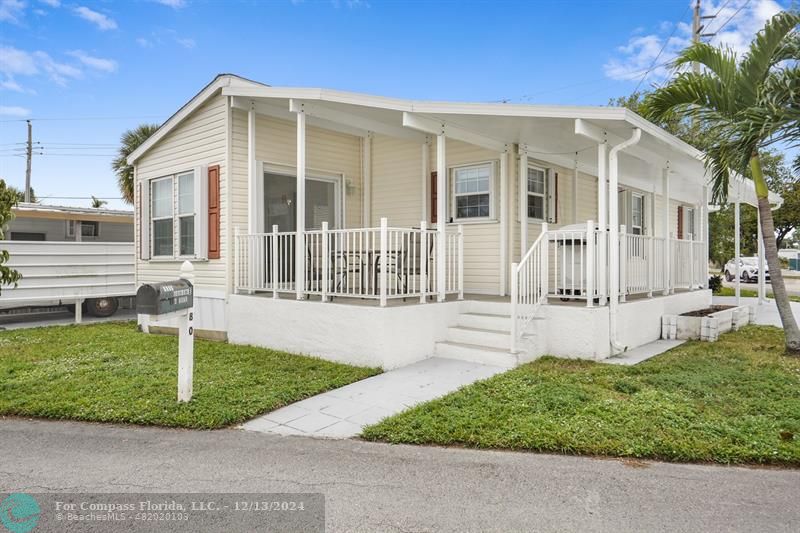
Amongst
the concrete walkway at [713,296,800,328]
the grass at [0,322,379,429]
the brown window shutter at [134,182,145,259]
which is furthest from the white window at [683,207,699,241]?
the brown window shutter at [134,182,145,259]

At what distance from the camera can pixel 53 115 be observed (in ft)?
101

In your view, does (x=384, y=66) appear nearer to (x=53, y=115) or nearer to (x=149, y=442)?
(x=149, y=442)

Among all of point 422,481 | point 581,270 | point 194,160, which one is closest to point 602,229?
point 581,270

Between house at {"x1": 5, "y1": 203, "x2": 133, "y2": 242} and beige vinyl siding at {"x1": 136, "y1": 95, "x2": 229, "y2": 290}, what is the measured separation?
15.3 ft

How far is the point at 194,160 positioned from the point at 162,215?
1.42 m

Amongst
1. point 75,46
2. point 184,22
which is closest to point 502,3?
point 184,22

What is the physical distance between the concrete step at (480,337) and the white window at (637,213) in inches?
254

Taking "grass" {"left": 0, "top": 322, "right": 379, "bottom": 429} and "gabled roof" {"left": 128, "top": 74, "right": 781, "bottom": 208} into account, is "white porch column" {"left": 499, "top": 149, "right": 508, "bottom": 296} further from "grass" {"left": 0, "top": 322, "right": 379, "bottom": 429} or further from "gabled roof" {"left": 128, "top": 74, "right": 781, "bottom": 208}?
"grass" {"left": 0, "top": 322, "right": 379, "bottom": 429}

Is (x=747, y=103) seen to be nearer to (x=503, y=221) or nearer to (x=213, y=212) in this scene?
(x=503, y=221)

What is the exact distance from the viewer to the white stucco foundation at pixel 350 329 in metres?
5.84

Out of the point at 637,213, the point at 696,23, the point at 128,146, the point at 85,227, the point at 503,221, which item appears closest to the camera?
the point at 503,221

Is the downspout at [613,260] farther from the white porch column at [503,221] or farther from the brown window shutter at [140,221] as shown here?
the brown window shutter at [140,221]

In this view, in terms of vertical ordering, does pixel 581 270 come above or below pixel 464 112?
below

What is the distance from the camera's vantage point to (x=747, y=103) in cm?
664
